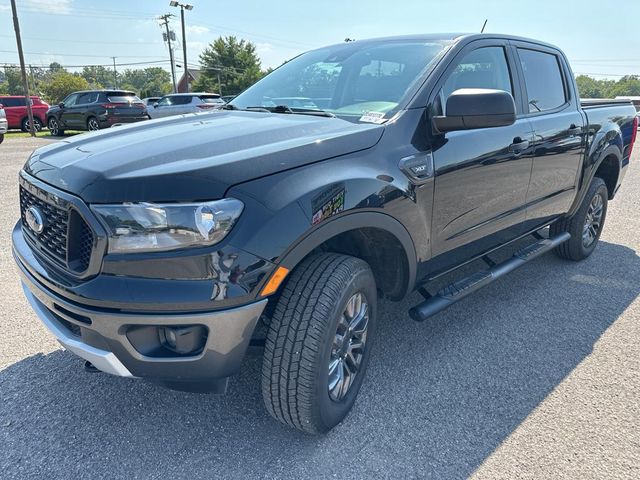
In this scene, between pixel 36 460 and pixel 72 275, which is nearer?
pixel 72 275

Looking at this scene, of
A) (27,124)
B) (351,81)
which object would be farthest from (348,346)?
(27,124)

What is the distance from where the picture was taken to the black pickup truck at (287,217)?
66.7 inches

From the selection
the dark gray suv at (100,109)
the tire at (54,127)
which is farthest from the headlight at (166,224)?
the tire at (54,127)

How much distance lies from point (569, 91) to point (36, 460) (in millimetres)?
4385

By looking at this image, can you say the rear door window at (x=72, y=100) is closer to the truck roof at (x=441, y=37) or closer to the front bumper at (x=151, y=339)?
the truck roof at (x=441, y=37)

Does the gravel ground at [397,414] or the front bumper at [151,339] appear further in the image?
the gravel ground at [397,414]

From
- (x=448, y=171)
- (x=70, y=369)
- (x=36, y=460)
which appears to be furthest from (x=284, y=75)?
(x=36, y=460)

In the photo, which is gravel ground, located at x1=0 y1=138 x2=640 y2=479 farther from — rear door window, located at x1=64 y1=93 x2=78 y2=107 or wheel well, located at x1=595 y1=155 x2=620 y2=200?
rear door window, located at x1=64 y1=93 x2=78 y2=107

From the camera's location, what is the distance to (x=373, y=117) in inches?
96.6

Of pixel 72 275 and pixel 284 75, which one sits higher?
pixel 284 75

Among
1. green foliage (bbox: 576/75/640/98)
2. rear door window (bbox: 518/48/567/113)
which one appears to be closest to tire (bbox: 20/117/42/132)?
rear door window (bbox: 518/48/567/113)

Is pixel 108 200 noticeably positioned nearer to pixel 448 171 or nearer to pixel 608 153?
pixel 448 171

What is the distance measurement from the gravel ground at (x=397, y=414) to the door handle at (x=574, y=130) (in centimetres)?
141

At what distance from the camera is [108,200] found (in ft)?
5.61
